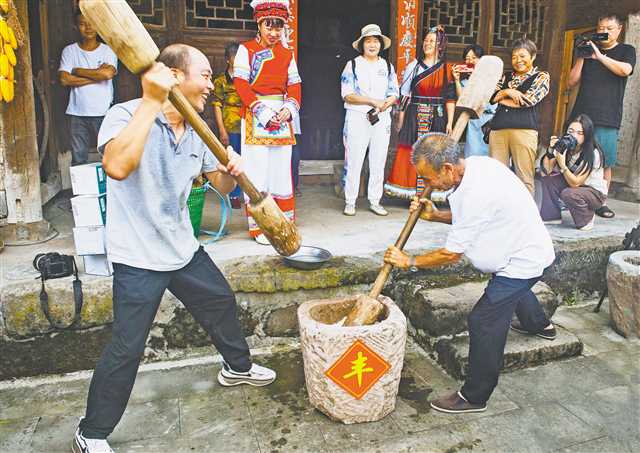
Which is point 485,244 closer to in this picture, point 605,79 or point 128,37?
point 128,37

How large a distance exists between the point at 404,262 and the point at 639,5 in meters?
5.64

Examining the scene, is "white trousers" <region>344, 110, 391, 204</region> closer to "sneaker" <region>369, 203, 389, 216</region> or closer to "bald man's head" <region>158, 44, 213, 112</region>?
"sneaker" <region>369, 203, 389, 216</region>

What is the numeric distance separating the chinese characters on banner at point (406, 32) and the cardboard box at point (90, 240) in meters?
4.11

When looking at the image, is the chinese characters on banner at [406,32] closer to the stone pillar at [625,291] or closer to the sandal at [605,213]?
the sandal at [605,213]

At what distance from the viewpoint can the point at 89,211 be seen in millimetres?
3684

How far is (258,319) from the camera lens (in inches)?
159

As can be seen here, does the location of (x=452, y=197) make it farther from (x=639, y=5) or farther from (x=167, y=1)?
(x=639, y=5)

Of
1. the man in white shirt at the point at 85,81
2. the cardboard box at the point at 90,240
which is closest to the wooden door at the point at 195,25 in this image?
the man in white shirt at the point at 85,81

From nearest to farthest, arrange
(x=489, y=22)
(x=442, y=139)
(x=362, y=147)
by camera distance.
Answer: (x=442, y=139)
(x=362, y=147)
(x=489, y=22)

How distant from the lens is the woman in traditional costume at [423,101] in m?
5.73

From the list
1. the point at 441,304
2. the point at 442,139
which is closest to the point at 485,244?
the point at 442,139

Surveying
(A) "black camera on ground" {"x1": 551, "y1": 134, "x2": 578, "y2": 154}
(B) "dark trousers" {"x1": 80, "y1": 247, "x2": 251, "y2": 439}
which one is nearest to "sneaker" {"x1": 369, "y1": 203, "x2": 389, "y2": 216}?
(A) "black camera on ground" {"x1": 551, "y1": 134, "x2": 578, "y2": 154}

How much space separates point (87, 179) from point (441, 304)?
2.65 m

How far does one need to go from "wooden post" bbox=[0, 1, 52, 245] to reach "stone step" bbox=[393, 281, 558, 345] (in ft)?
10.2
